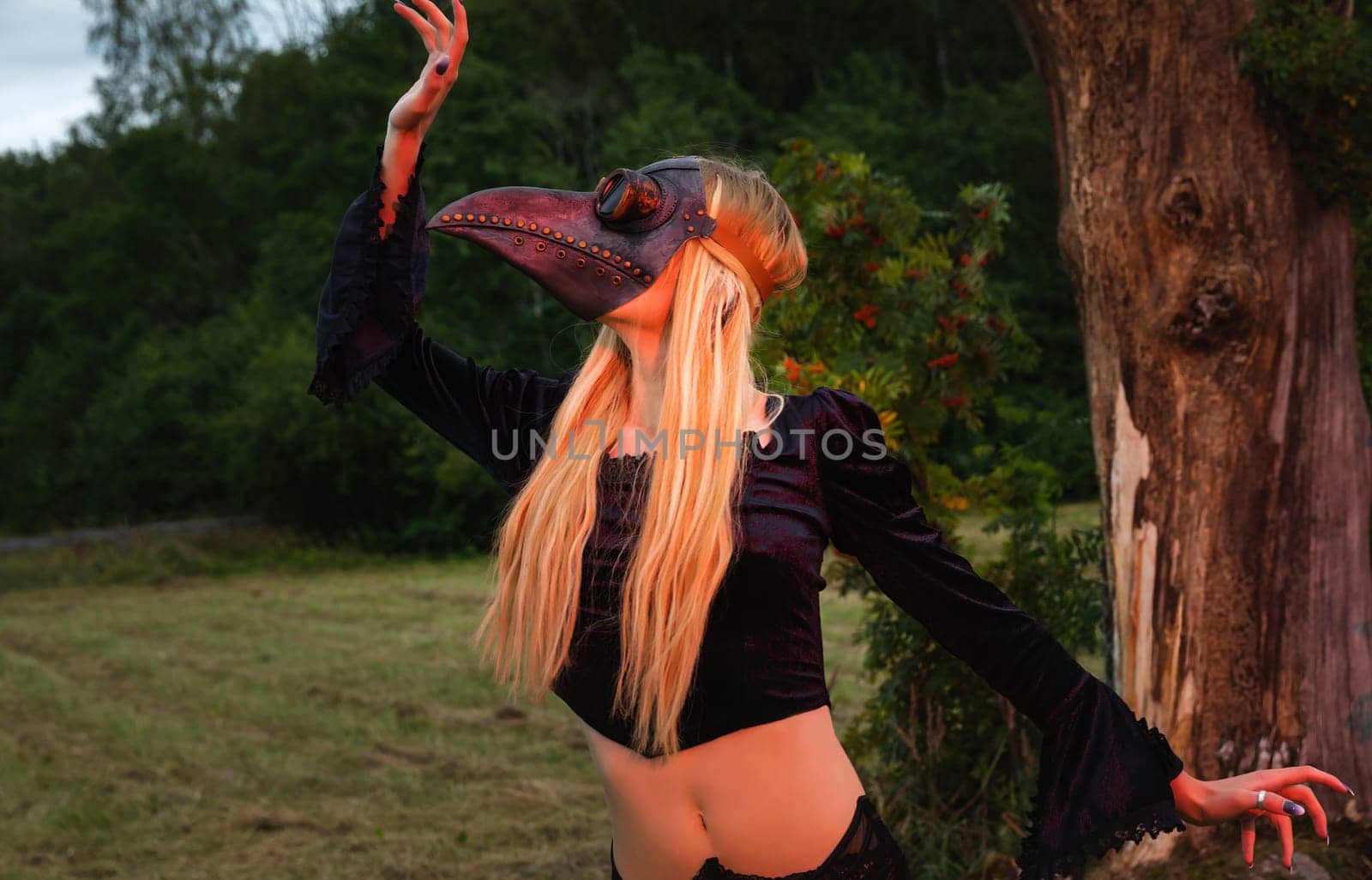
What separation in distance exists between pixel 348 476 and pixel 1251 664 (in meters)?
16.8

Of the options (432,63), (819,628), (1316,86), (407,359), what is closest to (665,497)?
(819,628)

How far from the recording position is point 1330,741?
325 cm

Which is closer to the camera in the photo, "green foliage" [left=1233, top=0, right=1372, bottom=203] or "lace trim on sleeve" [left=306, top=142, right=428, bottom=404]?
"lace trim on sleeve" [left=306, top=142, right=428, bottom=404]

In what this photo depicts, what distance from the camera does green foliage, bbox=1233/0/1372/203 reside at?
3184 millimetres

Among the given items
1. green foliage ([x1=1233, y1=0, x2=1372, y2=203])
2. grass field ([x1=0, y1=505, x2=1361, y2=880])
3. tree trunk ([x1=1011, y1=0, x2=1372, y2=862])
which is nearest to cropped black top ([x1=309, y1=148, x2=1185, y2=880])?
grass field ([x1=0, y1=505, x2=1361, y2=880])

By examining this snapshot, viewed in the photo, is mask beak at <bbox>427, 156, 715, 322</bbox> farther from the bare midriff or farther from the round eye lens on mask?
the bare midriff

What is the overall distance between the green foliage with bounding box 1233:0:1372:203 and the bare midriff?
234 cm

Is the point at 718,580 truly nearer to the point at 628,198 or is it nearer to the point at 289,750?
the point at 628,198

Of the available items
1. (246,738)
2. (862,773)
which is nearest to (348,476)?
(246,738)

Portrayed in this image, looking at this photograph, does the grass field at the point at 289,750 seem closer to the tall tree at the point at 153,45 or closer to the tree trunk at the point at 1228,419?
the tree trunk at the point at 1228,419

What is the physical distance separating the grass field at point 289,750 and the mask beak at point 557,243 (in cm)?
72

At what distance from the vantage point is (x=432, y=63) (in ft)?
5.85

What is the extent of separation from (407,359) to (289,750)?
18.2 feet

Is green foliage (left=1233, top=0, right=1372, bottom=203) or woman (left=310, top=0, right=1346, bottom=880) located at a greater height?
green foliage (left=1233, top=0, right=1372, bottom=203)
